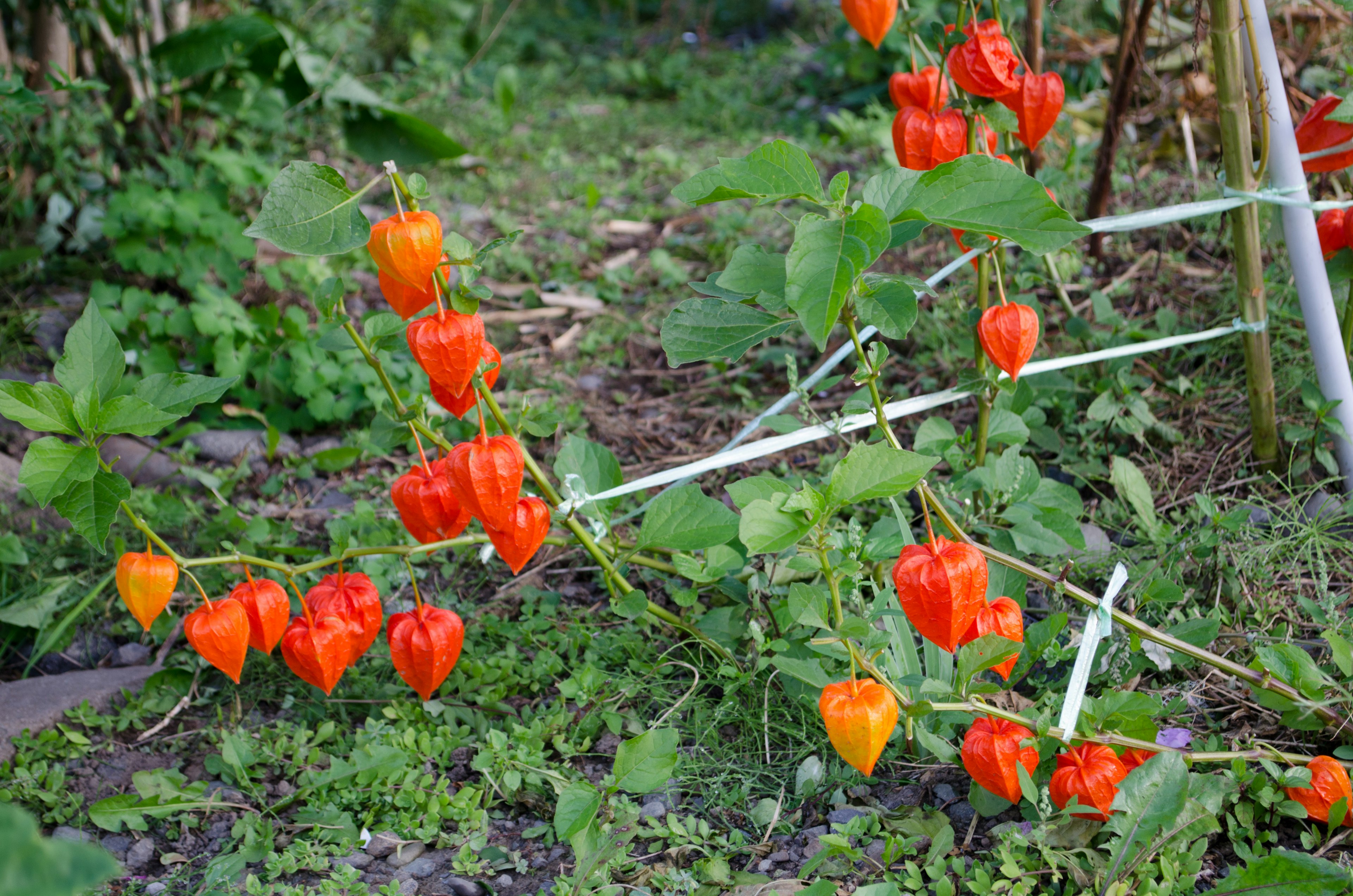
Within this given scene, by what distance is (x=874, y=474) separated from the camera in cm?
119

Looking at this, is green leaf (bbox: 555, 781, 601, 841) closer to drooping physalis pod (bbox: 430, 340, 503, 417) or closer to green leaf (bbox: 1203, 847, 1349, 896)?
drooping physalis pod (bbox: 430, 340, 503, 417)

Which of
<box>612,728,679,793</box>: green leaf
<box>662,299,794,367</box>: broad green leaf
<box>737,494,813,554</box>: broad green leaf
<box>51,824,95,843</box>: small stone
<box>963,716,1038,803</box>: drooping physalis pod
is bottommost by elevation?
<box>51,824,95,843</box>: small stone

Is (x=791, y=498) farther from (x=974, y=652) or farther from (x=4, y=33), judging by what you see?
(x=4, y=33)

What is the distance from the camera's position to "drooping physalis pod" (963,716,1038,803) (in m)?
1.25

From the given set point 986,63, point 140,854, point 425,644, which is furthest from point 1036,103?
point 140,854

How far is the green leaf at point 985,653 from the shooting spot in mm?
1201

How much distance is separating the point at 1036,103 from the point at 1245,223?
468mm

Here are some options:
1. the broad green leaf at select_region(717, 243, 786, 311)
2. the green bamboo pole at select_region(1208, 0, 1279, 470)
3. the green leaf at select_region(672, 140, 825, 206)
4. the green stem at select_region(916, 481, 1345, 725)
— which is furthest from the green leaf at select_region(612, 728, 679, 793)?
the green bamboo pole at select_region(1208, 0, 1279, 470)

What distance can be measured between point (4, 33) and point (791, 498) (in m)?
3.46

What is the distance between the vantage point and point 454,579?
6.62ft

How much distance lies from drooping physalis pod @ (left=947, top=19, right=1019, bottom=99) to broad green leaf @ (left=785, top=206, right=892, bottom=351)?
1.48 feet

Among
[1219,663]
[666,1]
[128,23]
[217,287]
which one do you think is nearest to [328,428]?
[217,287]

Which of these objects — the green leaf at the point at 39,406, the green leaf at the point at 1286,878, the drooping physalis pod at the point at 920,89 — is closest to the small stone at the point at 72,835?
the green leaf at the point at 39,406

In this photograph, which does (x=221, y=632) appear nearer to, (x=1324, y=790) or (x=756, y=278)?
(x=756, y=278)
